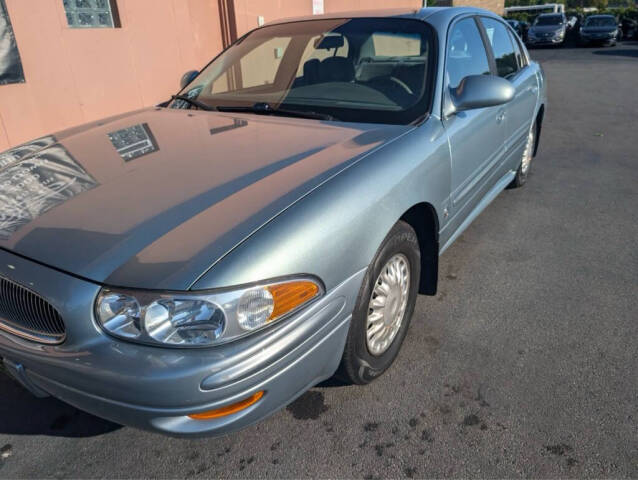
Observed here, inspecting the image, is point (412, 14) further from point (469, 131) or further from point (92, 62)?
point (92, 62)

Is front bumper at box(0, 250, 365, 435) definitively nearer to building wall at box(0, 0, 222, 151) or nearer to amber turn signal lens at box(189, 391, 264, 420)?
amber turn signal lens at box(189, 391, 264, 420)

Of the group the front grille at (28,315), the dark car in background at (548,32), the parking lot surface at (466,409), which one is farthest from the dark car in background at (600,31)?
the front grille at (28,315)

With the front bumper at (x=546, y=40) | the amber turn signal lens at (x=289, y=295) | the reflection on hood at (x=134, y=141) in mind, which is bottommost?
the front bumper at (x=546, y=40)

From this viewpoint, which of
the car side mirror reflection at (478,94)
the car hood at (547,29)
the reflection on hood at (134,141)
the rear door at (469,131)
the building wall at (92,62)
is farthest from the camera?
the car hood at (547,29)

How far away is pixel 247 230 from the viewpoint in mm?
1623

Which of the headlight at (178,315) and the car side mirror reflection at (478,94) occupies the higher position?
the car side mirror reflection at (478,94)

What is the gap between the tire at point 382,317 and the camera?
201 cm

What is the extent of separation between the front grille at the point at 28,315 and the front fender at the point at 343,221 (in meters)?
0.54

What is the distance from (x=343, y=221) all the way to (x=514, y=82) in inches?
106

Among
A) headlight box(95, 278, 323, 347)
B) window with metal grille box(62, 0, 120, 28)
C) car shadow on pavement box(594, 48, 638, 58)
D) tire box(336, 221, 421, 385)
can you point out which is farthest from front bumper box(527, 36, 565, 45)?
headlight box(95, 278, 323, 347)

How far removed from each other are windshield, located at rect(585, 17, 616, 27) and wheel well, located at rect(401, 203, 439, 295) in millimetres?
24630

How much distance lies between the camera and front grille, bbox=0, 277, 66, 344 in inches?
64.5

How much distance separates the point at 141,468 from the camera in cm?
193

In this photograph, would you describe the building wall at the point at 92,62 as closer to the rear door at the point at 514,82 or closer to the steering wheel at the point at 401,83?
the steering wheel at the point at 401,83
